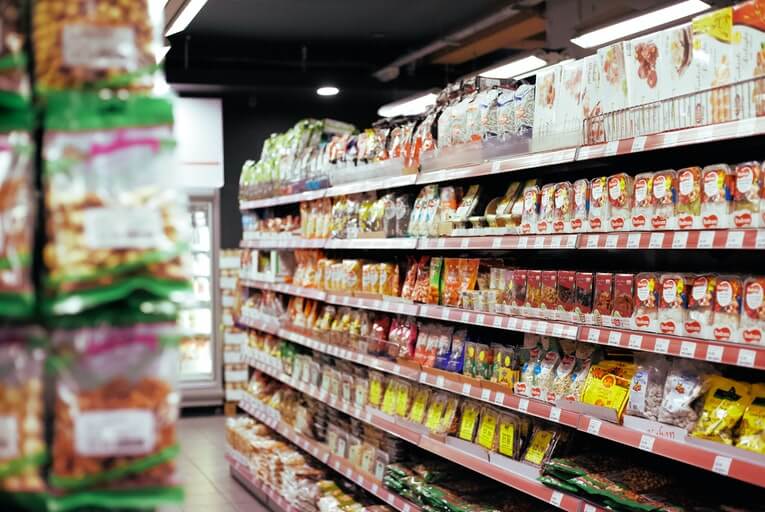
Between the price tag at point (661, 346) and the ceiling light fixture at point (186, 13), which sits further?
the ceiling light fixture at point (186, 13)

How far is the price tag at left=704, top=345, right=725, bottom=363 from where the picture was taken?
111 inches

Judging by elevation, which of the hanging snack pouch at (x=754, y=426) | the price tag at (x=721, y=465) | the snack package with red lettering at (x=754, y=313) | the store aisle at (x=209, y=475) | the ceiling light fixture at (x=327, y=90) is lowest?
the store aisle at (x=209, y=475)

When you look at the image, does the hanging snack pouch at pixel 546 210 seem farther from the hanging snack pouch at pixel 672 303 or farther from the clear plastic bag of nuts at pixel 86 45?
the clear plastic bag of nuts at pixel 86 45

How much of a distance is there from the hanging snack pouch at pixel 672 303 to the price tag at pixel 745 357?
33 centimetres

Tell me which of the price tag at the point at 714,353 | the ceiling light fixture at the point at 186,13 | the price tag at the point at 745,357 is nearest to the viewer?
the price tag at the point at 745,357

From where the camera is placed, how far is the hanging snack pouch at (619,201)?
10.8ft

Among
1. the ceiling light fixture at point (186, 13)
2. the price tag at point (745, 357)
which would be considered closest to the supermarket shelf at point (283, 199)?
the ceiling light fixture at point (186, 13)

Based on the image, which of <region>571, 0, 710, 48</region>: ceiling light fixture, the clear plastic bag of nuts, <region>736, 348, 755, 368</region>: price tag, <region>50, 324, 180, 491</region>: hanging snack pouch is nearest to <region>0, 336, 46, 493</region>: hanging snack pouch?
<region>50, 324, 180, 491</region>: hanging snack pouch

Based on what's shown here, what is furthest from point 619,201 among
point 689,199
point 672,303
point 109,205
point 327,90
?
point 327,90

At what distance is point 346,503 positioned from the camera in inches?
216

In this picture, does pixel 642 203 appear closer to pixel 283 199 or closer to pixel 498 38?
pixel 283 199

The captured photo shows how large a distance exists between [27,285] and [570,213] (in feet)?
8.23

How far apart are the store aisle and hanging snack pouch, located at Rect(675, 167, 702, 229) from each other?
3505 millimetres

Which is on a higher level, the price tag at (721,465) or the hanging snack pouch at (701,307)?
the hanging snack pouch at (701,307)
